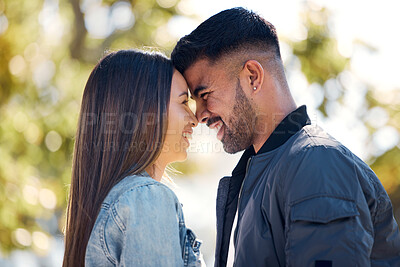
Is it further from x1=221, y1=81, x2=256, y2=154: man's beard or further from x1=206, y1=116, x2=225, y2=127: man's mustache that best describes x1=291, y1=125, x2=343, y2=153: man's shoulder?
x1=206, y1=116, x2=225, y2=127: man's mustache

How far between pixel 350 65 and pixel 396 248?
16.9 feet

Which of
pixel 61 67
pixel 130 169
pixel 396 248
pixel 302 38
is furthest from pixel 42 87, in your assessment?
pixel 396 248

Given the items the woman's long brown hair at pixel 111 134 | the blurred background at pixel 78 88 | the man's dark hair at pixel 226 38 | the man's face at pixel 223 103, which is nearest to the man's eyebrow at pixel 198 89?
the man's face at pixel 223 103

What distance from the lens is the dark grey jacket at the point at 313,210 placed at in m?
1.53

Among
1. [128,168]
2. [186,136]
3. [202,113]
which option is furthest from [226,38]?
[128,168]

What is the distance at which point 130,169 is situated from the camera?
183cm

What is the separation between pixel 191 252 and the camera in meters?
1.77

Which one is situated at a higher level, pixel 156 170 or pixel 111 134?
pixel 111 134

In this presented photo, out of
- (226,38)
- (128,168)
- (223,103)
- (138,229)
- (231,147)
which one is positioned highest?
(226,38)

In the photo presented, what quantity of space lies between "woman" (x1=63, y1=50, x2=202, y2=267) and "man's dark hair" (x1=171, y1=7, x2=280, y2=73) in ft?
0.87

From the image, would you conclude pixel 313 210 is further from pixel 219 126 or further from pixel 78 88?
pixel 78 88

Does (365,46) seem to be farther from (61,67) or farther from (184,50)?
(184,50)

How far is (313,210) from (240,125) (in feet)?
2.81

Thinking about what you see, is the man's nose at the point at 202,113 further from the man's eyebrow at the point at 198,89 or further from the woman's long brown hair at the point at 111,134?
the woman's long brown hair at the point at 111,134
